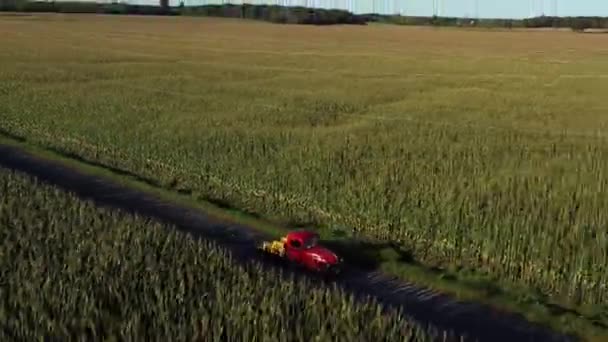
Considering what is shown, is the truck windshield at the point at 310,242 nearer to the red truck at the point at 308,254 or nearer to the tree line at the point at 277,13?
the red truck at the point at 308,254

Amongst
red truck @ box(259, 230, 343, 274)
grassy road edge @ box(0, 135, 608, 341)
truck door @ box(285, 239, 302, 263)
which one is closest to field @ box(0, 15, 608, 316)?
grassy road edge @ box(0, 135, 608, 341)

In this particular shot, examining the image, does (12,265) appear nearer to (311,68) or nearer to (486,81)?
(486,81)

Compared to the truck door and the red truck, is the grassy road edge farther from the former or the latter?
the truck door

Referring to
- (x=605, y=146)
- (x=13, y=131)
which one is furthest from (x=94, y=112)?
(x=605, y=146)

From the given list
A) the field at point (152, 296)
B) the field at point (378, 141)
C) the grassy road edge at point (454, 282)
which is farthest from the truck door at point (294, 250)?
the field at point (378, 141)

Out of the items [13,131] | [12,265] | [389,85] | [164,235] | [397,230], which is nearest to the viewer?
[12,265]

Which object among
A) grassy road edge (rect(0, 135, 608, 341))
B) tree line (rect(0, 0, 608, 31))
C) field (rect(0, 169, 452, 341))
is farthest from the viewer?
tree line (rect(0, 0, 608, 31))
